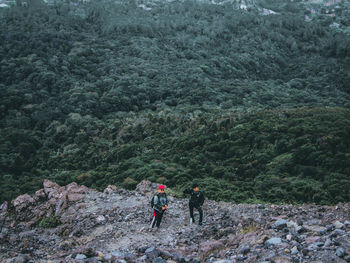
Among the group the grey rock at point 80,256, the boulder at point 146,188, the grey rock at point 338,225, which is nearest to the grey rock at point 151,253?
the grey rock at point 80,256

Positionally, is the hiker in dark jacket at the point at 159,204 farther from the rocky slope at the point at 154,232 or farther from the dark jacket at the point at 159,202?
the rocky slope at the point at 154,232

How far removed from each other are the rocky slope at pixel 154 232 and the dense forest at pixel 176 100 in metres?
2.44

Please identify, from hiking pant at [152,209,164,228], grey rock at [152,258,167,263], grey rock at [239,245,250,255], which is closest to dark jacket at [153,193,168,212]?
hiking pant at [152,209,164,228]

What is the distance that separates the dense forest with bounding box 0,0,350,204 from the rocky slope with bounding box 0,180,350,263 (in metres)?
2.44

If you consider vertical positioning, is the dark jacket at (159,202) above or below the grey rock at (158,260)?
below

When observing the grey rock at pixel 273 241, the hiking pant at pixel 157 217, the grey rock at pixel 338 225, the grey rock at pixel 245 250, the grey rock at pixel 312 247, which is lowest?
the hiking pant at pixel 157 217

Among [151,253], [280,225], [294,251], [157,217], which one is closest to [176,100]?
[157,217]

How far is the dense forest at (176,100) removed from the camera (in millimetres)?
15469

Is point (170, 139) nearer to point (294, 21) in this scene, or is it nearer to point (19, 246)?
point (19, 246)

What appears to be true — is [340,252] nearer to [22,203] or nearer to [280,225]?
[280,225]

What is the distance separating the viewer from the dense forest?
50.8ft

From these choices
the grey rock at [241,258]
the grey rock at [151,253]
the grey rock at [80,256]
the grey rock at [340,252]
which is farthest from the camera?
the grey rock at [151,253]

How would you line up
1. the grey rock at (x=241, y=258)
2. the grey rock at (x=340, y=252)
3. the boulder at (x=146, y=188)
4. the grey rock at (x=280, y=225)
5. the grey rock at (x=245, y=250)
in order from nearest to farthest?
the grey rock at (x=340, y=252), the grey rock at (x=241, y=258), the grey rock at (x=245, y=250), the grey rock at (x=280, y=225), the boulder at (x=146, y=188)

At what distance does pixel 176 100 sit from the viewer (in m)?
34.9
